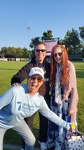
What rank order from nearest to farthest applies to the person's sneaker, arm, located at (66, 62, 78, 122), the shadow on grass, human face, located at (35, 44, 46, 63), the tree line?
arm, located at (66, 62, 78, 122)
human face, located at (35, 44, 46, 63)
the person's sneaker
the shadow on grass
the tree line

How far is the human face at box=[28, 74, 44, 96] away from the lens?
12.9ft

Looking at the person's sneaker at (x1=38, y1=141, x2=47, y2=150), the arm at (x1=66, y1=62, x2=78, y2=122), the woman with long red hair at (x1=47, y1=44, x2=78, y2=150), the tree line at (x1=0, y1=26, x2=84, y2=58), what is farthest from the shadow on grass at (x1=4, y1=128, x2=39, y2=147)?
the tree line at (x1=0, y1=26, x2=84, y2=58)

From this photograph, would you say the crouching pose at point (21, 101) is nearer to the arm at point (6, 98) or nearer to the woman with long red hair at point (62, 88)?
the arm at point (6, 98)

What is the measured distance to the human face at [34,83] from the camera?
12.9 ft

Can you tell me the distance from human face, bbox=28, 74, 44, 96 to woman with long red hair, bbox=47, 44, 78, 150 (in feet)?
2.87

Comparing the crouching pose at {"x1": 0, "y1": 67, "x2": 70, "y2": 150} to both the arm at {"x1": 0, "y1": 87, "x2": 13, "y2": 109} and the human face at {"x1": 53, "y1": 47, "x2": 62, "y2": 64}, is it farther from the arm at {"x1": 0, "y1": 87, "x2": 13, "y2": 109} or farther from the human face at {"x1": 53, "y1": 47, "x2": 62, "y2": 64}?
the human face at {"x1": 53, "y1": 47, "x2": 62, "y2": 64}

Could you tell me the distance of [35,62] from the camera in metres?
5.00

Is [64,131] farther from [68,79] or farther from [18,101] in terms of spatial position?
[18,101]

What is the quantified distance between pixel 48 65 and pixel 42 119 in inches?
40.7

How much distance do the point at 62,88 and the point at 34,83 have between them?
1.08 metres

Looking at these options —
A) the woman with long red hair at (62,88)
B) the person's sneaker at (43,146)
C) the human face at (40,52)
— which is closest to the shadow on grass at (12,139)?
the person's sneaker at (43,146)

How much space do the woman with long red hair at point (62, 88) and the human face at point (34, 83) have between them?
88 centimetres

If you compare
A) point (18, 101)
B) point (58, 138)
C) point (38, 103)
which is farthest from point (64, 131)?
point (18, 101)

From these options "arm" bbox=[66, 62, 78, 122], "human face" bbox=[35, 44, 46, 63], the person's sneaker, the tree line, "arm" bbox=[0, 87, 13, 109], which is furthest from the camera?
the tree line
